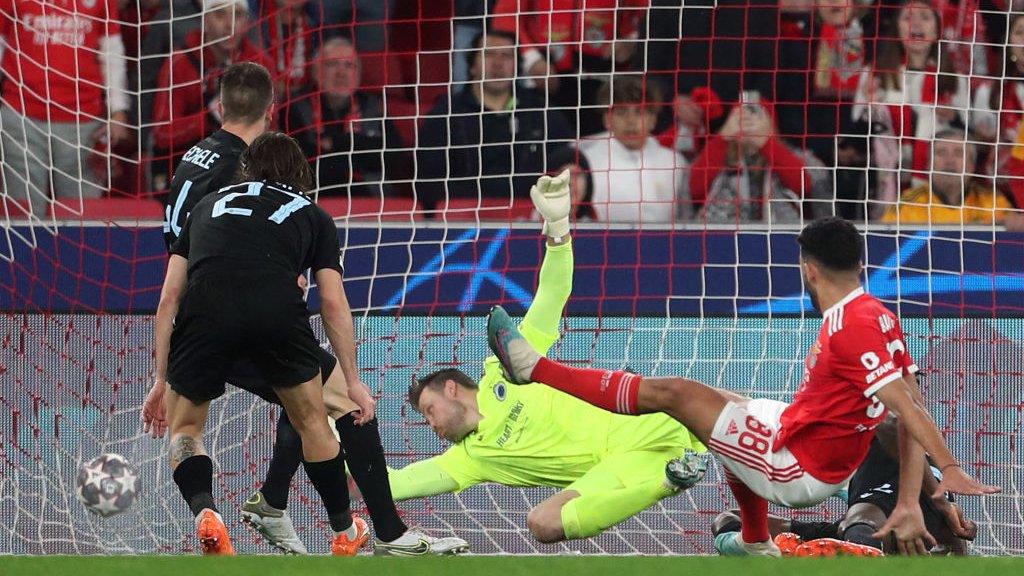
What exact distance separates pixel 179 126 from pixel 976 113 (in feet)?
13.9

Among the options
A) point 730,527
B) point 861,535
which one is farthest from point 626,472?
point 861,535

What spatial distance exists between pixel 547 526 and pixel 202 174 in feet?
6.31

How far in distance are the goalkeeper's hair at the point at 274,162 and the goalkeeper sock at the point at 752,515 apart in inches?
77.1

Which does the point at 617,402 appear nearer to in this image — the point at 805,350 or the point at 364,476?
the point at 364,476

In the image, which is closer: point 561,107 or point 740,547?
point 740,547

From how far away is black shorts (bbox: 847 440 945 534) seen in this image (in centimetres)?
643

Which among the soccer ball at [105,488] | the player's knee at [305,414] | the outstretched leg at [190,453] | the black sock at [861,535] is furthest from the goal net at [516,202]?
the player's knee at [305,414]

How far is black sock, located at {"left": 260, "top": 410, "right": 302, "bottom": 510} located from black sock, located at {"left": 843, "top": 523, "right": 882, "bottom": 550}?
2148 millimetres

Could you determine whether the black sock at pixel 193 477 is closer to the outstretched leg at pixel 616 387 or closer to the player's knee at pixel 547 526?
the outstretched leg at pixel 616 387

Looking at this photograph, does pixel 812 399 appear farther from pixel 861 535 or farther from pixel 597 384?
pixel 861 535

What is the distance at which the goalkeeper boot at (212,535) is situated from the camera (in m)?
5.56

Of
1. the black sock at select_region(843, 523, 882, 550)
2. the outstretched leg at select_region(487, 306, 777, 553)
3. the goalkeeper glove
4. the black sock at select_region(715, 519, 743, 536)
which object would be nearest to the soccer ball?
the outstretched leg at select_region(487, 306, 777, 553)

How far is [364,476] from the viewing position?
6105 millimetres

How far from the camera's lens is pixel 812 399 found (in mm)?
5676
